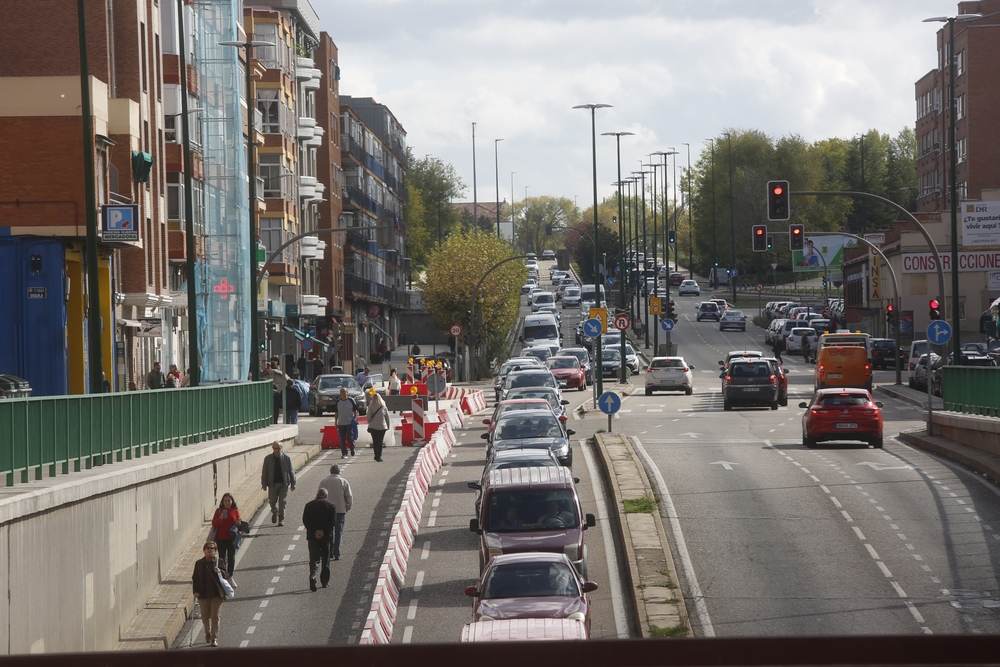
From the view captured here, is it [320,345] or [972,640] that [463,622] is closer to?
[972,640]

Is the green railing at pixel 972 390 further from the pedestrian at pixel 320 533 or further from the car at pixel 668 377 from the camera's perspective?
the car at pixel 668 377

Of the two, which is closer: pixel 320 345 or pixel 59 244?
pixel 59 244

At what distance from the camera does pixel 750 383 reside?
4509 centimetres

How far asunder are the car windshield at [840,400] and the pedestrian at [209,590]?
1829cm

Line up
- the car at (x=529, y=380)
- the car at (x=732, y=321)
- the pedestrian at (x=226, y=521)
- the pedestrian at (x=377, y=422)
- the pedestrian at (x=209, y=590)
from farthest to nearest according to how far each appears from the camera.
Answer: the car at (x=732, y=321), the car at (x=529, y=380), the pedestrian at (x=377, y=422), the pedestrian at (x=226, y=521), the pedestrian at (x=209, y=590)

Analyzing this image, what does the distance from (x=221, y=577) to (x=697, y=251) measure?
154 metres

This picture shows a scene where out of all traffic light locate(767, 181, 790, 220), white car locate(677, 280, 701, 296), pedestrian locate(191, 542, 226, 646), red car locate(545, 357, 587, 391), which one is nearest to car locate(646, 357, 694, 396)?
red car locate(545, 357, 587, 391)

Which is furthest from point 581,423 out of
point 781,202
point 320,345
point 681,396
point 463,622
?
point 320,345

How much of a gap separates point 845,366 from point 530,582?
118 feet

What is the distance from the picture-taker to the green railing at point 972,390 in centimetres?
2794

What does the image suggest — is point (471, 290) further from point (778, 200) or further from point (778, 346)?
point (778, 200)

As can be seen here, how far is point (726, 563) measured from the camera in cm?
1922

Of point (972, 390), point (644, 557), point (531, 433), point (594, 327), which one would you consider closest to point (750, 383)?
point (594, 327)

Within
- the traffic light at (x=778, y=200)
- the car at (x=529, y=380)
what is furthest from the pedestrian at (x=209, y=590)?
the car at (x=529, y=380)
